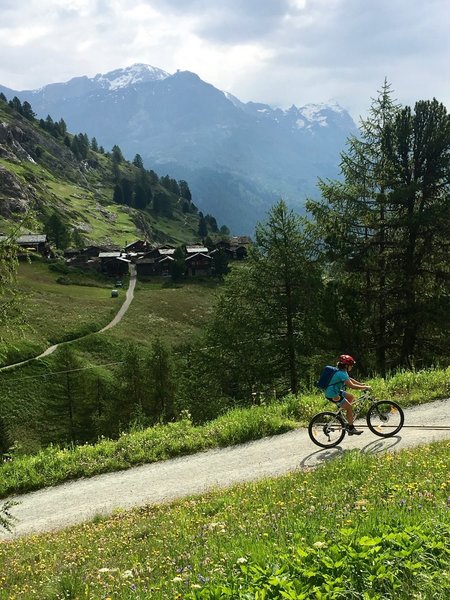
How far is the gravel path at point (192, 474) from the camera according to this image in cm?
1097

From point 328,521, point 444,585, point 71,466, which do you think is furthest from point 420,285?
point 444,585

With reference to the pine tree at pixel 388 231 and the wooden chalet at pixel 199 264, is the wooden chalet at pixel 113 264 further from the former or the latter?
the pine tree at pixel 388 231

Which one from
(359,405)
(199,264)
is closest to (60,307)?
(199,264)

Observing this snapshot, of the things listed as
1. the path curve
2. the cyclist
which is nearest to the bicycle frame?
the cyclist

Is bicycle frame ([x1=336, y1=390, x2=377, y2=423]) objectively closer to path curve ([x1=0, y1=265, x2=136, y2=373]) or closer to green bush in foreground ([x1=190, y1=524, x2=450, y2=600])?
green bush in foreground ([x1=190, y1=524, x2=450, y2=600])

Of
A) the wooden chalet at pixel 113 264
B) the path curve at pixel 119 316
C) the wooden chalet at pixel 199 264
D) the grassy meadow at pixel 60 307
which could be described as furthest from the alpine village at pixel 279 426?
the wooden chalet at pixel 199 264

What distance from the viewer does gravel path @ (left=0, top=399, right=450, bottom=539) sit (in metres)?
11.0

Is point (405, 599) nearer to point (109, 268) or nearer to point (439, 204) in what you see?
point (439, 204)

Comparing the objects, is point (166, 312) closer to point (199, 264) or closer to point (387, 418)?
point (199, 264)

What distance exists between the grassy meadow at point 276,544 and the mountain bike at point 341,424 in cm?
166

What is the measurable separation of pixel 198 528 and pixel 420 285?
2061 centimetres

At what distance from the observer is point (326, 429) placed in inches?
470

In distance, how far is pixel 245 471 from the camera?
37.6 feet

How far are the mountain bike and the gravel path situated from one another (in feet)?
0.82
